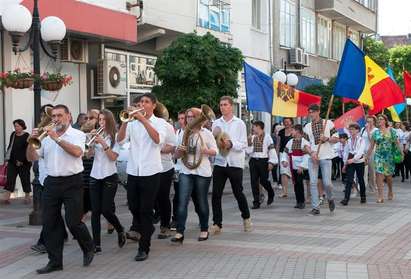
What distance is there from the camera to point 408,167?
20.8m

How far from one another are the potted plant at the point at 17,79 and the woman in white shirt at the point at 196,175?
11.3 feet

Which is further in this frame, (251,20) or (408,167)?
(251,20)

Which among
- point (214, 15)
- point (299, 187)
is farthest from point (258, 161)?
point (214, 15)

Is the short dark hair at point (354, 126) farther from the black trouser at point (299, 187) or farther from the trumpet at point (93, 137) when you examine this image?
the trumpet at point (93, 137)

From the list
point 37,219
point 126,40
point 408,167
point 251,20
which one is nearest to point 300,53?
point 251,20

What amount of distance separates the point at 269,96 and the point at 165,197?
5.20 m

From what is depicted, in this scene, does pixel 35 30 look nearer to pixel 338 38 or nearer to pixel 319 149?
pixel 319 149

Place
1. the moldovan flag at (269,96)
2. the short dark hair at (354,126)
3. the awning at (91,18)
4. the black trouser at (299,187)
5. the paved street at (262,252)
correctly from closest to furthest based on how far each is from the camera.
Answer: the paved street at (262,252), the black trouser at (299,187), the moldovan flag at (269,96), the short dark hair at (354,126), the awning at (91,18)

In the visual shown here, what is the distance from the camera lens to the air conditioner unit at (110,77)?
18.7m

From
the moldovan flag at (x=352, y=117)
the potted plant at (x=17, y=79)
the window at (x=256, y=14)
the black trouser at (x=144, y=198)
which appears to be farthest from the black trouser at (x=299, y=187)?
the window at (x=256, y=14)

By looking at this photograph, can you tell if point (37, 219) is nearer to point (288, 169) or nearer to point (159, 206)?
point (159, 206)

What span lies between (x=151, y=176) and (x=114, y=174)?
69 centimetres

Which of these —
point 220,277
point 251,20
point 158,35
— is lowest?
point 220,277

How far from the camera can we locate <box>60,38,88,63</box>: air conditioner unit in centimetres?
1712
